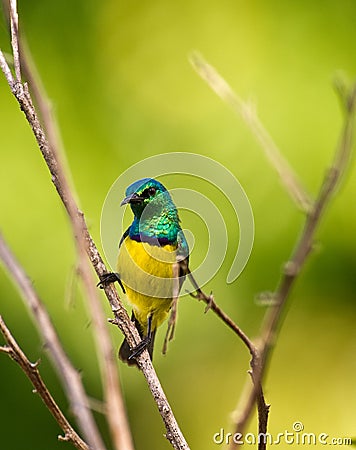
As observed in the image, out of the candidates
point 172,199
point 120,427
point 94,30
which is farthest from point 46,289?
point 120,427

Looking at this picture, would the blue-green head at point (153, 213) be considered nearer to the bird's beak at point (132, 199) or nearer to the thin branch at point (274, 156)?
the bird's beak at point (132, 199)

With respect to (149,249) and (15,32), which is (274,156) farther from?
(149,249)

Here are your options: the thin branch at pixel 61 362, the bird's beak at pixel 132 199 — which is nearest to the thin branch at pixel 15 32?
the thin branch at pixel 61 362

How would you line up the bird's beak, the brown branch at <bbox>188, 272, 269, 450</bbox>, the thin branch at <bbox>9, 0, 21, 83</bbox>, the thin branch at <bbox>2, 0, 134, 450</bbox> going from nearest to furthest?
the thin branch at <bbox>2, 0, 134, 450</bbox>, the brown branch at <bbox>188, 272, 269, 450</bbox>, the thin branch at <bbox>9, 0, 21, 83</bbox>, the bird's beak

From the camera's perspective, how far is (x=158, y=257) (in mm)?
1436

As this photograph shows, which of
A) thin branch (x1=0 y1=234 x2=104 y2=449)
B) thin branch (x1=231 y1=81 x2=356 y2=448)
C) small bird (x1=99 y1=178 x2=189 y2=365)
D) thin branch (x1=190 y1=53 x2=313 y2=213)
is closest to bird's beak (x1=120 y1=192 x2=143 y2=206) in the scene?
small bird (x1=99 y1=178 x2=189 y2=365)

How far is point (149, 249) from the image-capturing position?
1495 mm

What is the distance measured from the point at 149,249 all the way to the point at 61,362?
0.78m

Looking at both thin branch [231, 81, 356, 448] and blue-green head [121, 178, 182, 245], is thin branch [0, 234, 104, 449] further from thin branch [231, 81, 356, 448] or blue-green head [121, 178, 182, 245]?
blue-green head [121, 178, 182, 245]

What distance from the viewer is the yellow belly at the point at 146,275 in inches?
56.4

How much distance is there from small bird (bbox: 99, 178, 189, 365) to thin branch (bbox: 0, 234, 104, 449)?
25.8 inches

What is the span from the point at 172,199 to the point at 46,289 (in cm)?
60

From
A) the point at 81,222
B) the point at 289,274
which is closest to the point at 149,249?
the point at 81,222

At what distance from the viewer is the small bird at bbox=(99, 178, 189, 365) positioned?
1446 millimetres
